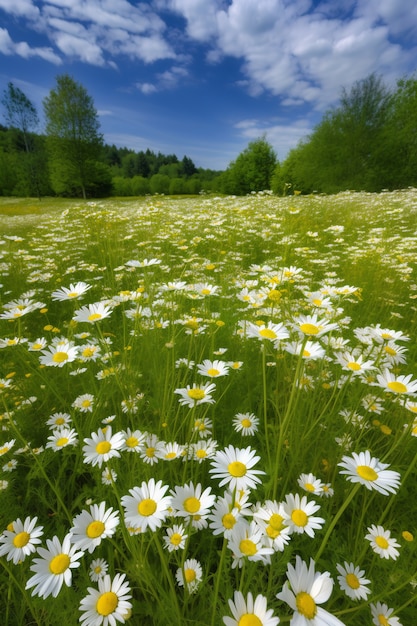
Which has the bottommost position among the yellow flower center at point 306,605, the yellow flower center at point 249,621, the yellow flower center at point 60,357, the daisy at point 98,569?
the daisy at point 98,569

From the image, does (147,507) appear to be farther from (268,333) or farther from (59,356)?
(59,356)

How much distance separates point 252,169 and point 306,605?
38.7 m

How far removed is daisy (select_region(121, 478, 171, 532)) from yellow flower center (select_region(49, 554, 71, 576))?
0.20 meters

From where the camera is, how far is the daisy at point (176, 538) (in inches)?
37.2

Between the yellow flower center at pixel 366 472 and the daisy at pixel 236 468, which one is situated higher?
the yellow flower center at pixel 366 472

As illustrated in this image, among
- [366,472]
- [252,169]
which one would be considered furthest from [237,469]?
[252,169]

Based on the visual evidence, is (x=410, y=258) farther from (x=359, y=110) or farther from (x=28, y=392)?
(x=359, y=110)

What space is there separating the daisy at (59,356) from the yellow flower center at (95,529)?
A: 0.74m

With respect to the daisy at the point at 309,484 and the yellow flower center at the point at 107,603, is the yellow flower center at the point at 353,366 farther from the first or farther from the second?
the yellow flower center at the point at 107,603

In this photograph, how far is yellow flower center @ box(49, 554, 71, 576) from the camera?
2.58ft

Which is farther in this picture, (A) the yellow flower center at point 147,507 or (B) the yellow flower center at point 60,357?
(B) the yellow flower center at point 60,357

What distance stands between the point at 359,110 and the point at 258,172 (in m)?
13.5

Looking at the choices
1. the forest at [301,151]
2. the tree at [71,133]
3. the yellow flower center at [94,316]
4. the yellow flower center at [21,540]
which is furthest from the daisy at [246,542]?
the tree at [71,133]

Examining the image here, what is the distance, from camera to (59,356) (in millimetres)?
1463
